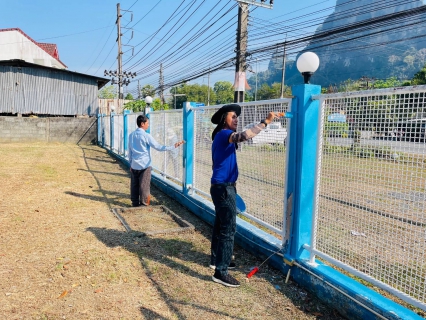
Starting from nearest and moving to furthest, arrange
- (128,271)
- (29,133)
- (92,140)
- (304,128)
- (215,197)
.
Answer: (304,128) < (215,197) < (128,271) < (29,133) < (92,140)

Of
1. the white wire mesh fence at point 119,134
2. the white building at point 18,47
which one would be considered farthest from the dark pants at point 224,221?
the white building at point 18,47

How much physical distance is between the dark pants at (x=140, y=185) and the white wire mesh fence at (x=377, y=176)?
133 inches

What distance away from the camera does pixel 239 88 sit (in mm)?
12000

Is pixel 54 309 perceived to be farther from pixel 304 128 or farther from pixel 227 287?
pixel 304 128

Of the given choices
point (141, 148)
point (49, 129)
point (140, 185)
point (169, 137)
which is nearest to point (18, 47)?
point (49, 129)

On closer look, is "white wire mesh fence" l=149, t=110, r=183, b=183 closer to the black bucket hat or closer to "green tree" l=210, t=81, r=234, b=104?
the black bucket hat

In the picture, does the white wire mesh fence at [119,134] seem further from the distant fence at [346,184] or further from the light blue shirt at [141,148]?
the distant fence at [346,184]

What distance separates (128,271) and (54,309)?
85 centimetres

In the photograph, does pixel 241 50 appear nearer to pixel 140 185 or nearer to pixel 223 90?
pixel 140 185

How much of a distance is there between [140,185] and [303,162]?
3.54 meters

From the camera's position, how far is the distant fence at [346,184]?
236cm

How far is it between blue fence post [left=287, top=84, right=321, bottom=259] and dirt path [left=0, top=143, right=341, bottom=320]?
512mm

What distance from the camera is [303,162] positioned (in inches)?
122

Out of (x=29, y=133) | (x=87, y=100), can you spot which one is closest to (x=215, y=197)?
(x=29, y=133)
